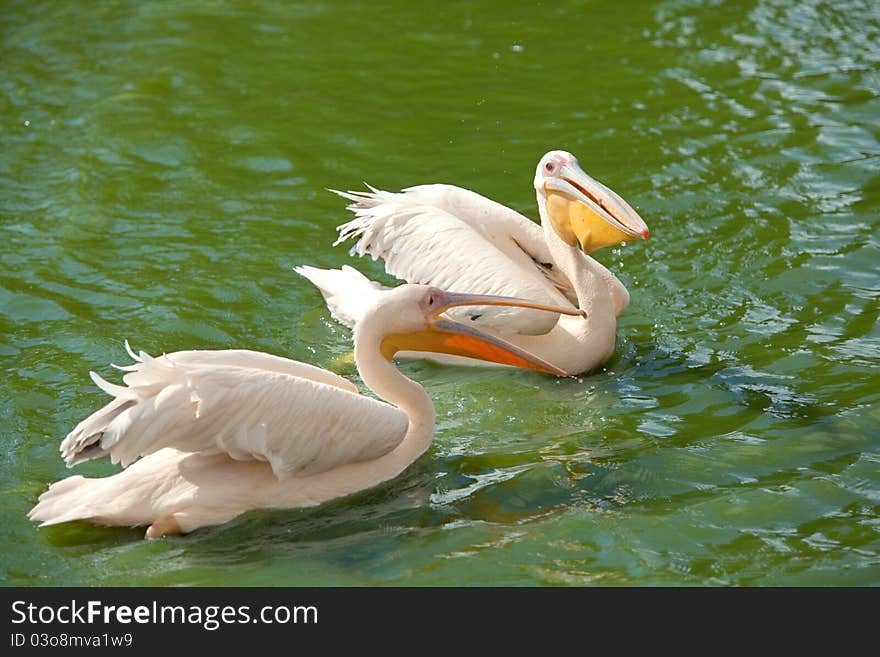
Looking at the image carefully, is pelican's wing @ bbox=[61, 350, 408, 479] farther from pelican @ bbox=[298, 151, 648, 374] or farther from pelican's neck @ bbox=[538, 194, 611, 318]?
pelican's neck @ bbox=[538, 194, 611, 318]

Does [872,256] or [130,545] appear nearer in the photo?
[130,545]

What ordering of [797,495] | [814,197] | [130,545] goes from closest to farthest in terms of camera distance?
1. [130,545]
2. [797,495]
3. [814,197]

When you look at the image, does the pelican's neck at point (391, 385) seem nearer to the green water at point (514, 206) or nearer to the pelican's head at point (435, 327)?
the pelican's head at point (435, 327)

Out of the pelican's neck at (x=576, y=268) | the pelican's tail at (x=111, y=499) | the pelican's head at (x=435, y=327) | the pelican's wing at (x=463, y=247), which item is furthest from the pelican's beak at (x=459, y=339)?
the pelican's tail at (x=111, y=499)

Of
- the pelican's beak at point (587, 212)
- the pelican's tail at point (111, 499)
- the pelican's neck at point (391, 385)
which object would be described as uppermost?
the pelican's beak at point (587, 212)

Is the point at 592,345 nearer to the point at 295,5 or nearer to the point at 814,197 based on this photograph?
the point at 814,197

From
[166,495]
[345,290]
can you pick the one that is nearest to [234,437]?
[166,495]

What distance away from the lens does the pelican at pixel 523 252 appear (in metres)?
5.08

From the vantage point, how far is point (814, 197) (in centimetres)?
668

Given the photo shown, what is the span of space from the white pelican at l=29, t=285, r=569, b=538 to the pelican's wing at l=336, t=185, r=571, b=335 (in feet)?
2.43

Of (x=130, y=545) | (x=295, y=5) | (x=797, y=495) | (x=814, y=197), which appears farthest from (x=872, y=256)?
(x=295, y=5)

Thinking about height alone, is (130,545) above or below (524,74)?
below

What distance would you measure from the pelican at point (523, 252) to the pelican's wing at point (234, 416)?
42.3 inches
